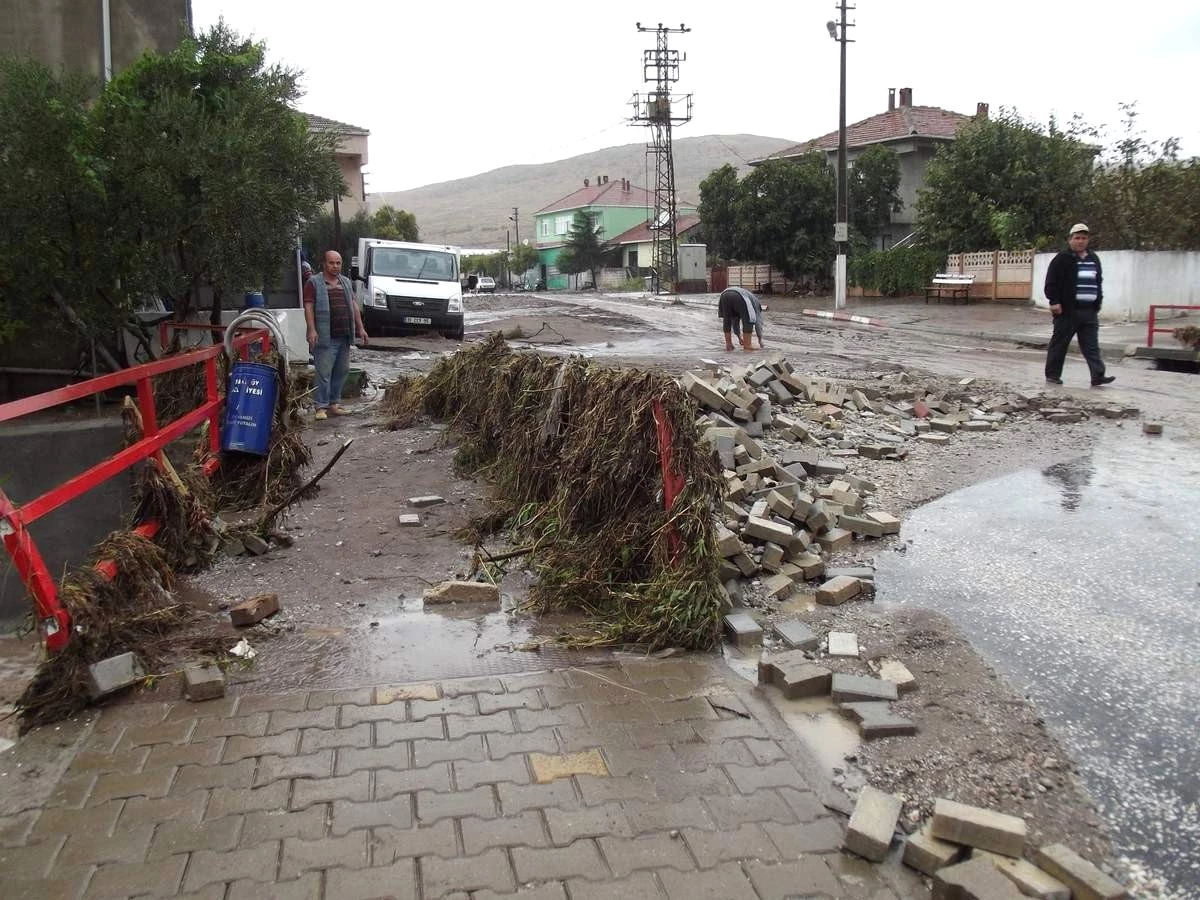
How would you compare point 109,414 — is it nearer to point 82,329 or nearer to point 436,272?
point 82,329

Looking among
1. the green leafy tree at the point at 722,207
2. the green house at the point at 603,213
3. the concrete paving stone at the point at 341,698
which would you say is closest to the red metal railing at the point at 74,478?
the concrete paving stone at the point at 341,698

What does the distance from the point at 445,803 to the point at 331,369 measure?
741 cm

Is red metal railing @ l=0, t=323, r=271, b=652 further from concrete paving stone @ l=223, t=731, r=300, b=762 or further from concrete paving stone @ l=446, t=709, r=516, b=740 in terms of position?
concrete paving stone @ l=446, t=709, r=516, b=740

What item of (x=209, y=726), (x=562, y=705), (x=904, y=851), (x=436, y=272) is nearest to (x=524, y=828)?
(x=562, y=705)

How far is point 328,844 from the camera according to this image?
272cm

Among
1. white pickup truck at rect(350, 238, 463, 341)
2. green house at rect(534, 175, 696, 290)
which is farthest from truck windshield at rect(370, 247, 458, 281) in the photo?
green house at rect(534, 175, 696, 290)

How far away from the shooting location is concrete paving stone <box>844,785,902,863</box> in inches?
105

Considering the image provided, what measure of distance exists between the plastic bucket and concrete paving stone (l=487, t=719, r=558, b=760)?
3.76 meters

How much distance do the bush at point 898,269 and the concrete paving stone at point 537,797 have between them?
29.8m

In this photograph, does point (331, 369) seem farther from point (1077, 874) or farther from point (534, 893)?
point (1077, 874)

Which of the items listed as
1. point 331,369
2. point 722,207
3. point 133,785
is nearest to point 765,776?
point 133,785

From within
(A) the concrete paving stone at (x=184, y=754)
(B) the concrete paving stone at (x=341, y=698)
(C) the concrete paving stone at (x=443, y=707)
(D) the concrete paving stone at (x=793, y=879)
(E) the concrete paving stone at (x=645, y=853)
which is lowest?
(D) the concrete paving stone at (x=793, y=879)

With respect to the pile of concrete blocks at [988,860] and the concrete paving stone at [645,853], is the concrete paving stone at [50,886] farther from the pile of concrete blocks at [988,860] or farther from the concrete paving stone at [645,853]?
the pile of concrete blocks at [988,860]

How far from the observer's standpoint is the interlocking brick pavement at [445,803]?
102 inches
